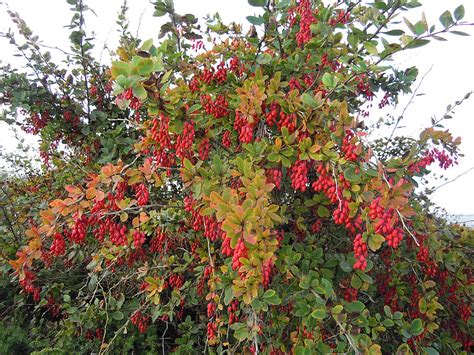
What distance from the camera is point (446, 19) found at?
54.2 inches

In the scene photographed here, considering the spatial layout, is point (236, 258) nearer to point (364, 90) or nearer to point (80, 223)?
point (80, 223)

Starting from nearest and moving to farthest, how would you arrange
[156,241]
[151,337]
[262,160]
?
[262,160]
[156,241]
[151,337]

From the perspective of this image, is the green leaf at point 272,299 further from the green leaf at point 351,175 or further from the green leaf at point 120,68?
the green leaf at point 120,68

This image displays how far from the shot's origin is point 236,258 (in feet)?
4.25

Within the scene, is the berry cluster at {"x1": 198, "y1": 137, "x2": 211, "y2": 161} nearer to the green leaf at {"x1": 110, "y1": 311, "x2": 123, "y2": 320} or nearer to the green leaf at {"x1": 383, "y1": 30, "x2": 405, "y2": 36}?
the green leaf at {"x1": 383, "y1": 30, "x2": 405, "y2": 36}

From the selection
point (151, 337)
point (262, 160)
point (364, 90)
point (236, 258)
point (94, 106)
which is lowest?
point (151, 337)

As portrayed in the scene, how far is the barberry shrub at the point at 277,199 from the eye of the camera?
142 cm

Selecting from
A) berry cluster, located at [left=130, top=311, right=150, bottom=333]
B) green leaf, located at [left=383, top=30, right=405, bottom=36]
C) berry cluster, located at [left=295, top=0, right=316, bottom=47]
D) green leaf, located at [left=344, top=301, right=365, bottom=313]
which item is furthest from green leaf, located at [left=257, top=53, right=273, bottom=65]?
berry cluster, located at [left=130, top=311, right=150, bottom=333]

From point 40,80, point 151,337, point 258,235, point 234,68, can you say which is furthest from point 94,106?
point 258,235

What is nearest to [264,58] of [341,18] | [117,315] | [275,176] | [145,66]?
[341,18]

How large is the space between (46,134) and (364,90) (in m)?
2.21

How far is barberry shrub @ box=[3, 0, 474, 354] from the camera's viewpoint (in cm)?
142

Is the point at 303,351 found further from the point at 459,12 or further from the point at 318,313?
the point at 459,12

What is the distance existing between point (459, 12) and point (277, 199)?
1.07 meters
